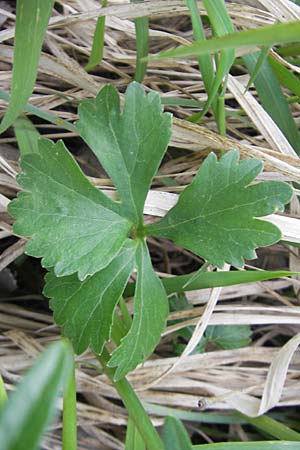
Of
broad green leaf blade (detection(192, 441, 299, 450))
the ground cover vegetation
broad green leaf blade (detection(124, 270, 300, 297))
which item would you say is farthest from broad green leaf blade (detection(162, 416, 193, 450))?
broad green leaf blade (detection(124, 270, 300, 297))

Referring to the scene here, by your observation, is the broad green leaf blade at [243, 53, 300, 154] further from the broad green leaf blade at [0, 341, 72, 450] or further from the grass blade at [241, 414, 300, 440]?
the broad green leaf blade at [0, 341, 72, 450]

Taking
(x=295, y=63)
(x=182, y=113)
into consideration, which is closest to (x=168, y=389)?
(x=182, y=113)

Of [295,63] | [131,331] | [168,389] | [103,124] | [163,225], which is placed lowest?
[168,389]

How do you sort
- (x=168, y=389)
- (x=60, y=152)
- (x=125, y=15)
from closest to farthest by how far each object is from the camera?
(x=60, y=152) < (x=125, y=15) < (x=168, y=389)

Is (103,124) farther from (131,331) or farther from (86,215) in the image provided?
(131,331)

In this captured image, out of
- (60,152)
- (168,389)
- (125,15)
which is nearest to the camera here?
(60,152)

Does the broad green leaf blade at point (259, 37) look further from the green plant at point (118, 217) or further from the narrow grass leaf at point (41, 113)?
the narrow grass leaf at point (41, 113)

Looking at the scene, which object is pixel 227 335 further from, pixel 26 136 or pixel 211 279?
pixel 26 136
